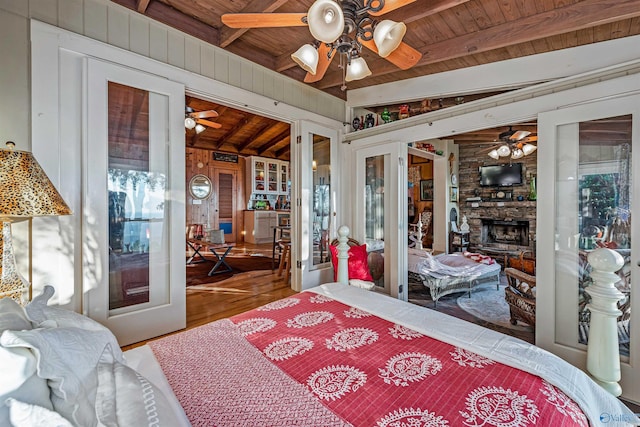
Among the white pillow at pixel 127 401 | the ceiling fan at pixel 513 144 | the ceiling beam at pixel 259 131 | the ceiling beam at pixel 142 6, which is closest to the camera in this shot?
the white pillow at pixel 127 401

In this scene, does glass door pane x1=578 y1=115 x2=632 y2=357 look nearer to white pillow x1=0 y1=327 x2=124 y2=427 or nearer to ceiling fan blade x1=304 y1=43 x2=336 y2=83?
ceiling fan blade x1=304 y1=43 x2=336 y2=83

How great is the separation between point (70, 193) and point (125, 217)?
1.33 ft

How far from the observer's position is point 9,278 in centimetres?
152

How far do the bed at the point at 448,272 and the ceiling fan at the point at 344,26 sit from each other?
2.42 metres

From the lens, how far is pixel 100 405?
697 millimetres

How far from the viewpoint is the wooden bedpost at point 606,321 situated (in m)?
1.23

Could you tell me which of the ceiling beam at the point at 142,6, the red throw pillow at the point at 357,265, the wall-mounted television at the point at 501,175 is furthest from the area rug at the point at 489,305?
the ceiling beam at the point at 142,6

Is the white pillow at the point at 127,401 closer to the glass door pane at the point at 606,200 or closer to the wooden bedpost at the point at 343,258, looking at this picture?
the wooden bedpost at the point at 343,258

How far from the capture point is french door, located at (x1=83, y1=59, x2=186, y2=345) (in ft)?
7.26

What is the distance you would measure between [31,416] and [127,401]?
234mm

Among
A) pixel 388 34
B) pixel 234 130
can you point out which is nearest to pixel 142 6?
pixel 388 34

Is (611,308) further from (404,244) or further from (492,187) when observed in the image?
(492,187)

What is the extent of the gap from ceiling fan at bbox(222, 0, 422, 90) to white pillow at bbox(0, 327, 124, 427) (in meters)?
1.66

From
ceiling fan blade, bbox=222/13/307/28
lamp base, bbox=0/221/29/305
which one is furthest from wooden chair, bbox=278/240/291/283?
ceiling fan blade, bbox=222/13/307/28
